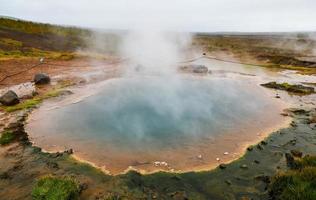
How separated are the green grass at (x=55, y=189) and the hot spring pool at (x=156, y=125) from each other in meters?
1.78

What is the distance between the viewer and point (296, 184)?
8023 millimetres

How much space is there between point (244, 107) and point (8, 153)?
1283cm

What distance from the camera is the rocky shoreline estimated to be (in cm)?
861

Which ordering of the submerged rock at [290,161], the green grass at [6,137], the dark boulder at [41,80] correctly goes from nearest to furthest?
the submerged rock at [290,161], the green grass at [6,137], the dark boulder at [41,80]

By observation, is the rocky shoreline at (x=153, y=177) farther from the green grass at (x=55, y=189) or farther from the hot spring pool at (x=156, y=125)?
the hot spring pool at (x=156, y=125)

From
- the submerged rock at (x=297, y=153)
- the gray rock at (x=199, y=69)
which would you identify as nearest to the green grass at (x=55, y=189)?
the submerged rock at (x=297, y=153)

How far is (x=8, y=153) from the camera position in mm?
11281

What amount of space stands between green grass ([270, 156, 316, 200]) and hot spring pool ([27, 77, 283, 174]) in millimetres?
2485

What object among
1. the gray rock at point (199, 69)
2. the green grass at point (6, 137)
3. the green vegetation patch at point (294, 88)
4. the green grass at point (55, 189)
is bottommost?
the green vegetation patch at point (294, 88)

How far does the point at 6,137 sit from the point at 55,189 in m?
5.83

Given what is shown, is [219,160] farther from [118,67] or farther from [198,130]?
[118,67]

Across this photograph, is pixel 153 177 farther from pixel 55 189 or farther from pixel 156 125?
pixel 156 125

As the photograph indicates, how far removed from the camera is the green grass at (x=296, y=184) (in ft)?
24.9

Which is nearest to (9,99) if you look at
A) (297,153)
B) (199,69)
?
(297,153)
